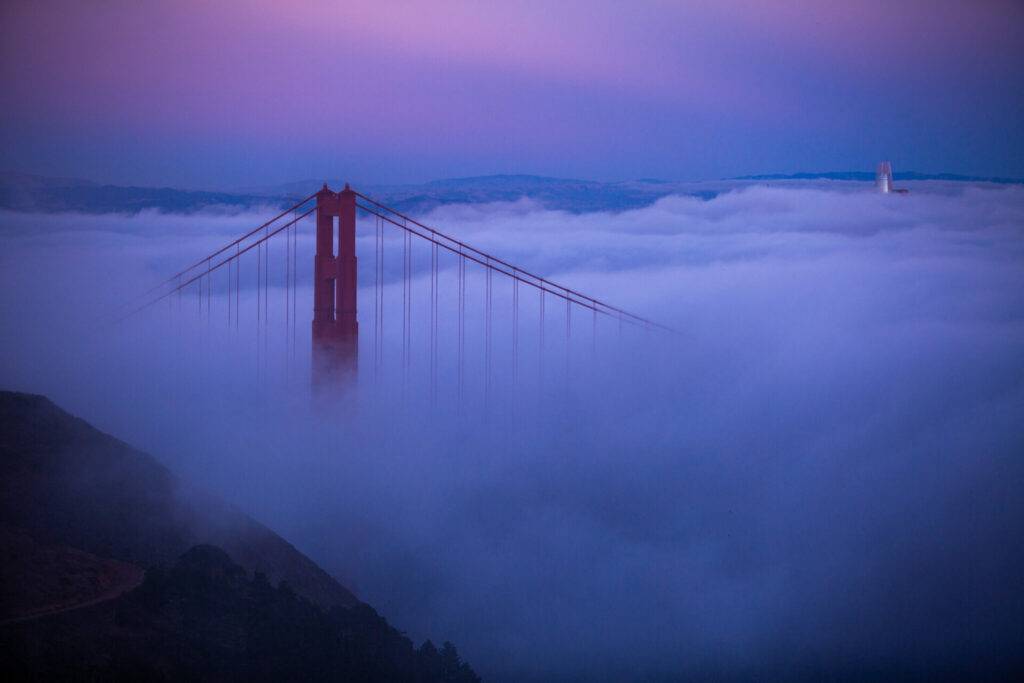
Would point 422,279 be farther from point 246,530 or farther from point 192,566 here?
point 192,566

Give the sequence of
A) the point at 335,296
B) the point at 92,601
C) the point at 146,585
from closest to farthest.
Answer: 1. the point at 92,601
2. the point at 146,585
3. the point at 335,296

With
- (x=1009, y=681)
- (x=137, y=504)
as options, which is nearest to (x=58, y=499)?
(x=137, y=504)

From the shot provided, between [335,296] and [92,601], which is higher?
[335,296]

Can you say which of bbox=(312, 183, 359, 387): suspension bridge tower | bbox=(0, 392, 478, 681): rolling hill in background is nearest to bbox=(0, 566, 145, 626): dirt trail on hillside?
bbox=(0, 392, 478, 681): rolling hill in background

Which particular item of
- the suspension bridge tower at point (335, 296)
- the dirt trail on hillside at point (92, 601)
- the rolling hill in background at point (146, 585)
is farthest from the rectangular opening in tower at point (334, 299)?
the dirt trail on hillside at point (92, 601)

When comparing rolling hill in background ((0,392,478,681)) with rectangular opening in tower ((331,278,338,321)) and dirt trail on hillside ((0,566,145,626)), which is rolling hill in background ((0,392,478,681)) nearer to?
dirt trail on hillside ((0,566,145,626))

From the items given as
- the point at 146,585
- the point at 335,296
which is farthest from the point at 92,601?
the point at 335,296

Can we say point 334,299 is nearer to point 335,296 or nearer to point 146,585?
point 335,296
